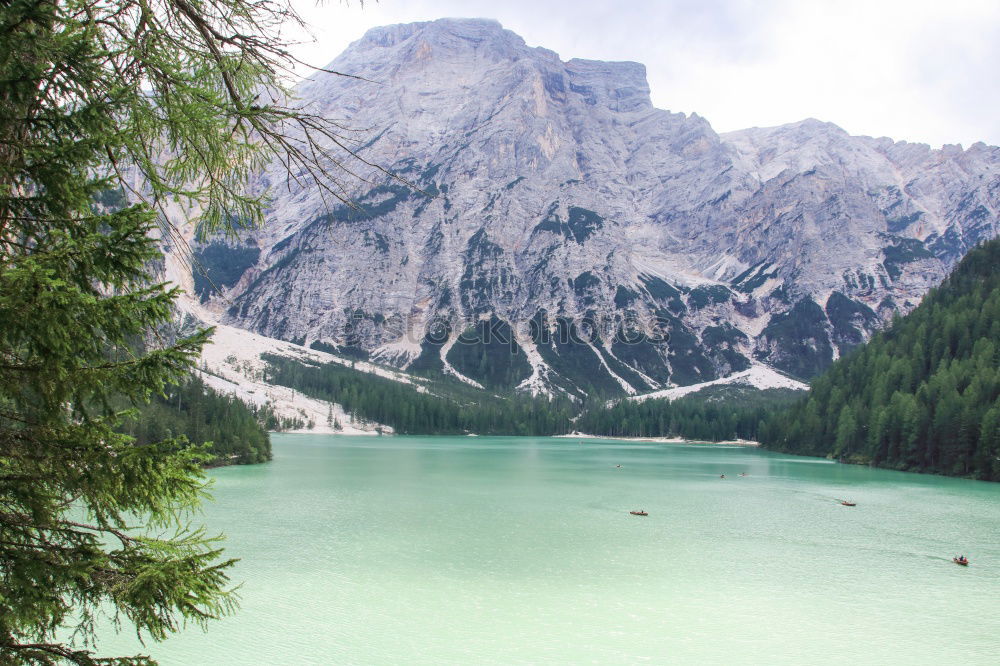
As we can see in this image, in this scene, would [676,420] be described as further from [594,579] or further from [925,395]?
[594,579]

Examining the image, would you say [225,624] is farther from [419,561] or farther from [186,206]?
[186,206]

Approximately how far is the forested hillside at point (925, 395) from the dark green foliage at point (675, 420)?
999 inches

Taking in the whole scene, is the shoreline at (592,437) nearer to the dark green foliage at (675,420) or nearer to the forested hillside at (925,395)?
A: the dark green foliage at (675,420)

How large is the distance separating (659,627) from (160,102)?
61.1ft

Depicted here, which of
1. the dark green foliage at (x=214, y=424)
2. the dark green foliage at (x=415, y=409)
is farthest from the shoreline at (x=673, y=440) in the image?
the dark green foliage at (x=214, y=424)

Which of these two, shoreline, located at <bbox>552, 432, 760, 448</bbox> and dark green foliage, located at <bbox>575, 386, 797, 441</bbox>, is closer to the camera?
shoreline, located at <bbox>552, 432, 760, 448</bbox>

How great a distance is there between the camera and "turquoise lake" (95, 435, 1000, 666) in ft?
54.7

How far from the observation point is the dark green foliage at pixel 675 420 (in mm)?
141125

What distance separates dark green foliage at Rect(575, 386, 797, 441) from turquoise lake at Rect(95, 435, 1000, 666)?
95089 mm

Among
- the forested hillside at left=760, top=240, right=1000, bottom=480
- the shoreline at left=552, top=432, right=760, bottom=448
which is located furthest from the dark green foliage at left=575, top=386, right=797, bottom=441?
the forested hillside at left=760, top=240, right=1000, bottom=480

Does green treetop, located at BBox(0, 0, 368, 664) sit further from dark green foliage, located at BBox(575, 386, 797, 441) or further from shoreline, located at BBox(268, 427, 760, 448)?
shoreline, located at BBox(268, 427, 760, 448)

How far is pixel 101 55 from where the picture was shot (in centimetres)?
366

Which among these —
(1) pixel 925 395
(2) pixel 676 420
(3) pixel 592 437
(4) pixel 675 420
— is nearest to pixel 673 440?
(2) pixel 676 420

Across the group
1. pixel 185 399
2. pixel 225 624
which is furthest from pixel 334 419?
pixel 225 624
